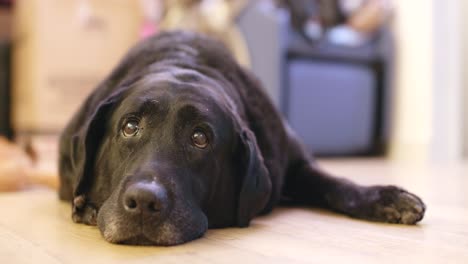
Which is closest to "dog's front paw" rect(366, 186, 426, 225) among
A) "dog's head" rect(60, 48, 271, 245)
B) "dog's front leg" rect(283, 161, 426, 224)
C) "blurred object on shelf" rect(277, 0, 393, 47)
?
"dog's front leg" rect(283, 161, 426, 224)

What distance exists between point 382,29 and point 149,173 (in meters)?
4.22

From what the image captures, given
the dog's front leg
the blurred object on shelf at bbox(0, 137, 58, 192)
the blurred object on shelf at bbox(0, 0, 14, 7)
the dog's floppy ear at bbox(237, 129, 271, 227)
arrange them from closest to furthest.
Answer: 1. the dog's floppy ear at bbox(237, 129, 271, 227)
2. the dog's front leg
3. the blurred object on shelf at bbox(0, 137, 58, 192)
4. the blurred object on shelf at bbox(0, 0, 14, 7)

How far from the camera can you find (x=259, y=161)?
1.62 m

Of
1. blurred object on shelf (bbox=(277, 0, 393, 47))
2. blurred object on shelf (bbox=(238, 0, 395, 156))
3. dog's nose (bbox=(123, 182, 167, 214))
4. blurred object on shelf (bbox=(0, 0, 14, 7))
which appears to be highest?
blurred object on shelf (bbox=(0, 0, 14, 7))

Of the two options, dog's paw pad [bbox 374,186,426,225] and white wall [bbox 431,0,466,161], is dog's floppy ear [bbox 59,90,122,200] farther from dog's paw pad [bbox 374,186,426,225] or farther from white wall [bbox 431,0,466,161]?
white wall [bbox 431,0,466,161]

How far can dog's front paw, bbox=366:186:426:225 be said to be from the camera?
5.54 feet

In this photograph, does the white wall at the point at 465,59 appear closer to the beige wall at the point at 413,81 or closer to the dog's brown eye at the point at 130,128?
the beige wall at the point at 413,81

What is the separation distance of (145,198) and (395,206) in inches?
32.6

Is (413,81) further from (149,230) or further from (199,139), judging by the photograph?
(149,230)

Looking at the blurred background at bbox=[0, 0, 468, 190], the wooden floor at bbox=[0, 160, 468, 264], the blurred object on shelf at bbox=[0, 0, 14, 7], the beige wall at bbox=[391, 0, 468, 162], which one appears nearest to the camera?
the wooden floor at bbox=[0, 160, 468, 264]

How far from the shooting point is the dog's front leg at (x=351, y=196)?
1701 millimetres

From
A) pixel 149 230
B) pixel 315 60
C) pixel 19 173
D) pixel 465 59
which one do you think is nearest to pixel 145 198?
pixel 149 230

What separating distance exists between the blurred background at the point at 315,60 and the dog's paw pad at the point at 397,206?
2.70 m

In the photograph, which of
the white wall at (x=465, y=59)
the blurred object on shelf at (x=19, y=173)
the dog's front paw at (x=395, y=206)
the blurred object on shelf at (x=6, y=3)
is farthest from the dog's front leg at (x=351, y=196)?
the blurred object on shelf at (x=6, y=3)
